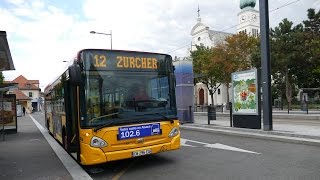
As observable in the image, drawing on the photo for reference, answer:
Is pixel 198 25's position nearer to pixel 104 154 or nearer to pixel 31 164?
pixel 31 164

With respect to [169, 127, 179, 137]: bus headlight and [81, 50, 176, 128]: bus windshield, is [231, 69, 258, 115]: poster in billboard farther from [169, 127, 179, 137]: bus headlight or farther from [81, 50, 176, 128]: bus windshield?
[81, 50, 176, 128]: bus windshield

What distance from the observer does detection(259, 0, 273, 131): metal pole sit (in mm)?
14934

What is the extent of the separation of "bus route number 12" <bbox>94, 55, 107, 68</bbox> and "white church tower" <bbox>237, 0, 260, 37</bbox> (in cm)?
7914

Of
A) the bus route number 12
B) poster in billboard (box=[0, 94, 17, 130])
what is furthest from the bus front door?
poster in billboard (box=[0, 94, 17, 130])

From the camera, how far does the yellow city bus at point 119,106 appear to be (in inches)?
322

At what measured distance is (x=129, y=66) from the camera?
28.9ft

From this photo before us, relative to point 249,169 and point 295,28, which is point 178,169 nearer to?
point 249,169

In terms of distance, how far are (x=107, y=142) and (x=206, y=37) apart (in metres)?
78.0

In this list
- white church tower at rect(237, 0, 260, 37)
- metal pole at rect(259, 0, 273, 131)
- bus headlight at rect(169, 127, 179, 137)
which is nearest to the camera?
bus headlight at rect(169, 127, 179, 137)

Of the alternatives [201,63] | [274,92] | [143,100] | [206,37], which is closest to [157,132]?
[143,100]

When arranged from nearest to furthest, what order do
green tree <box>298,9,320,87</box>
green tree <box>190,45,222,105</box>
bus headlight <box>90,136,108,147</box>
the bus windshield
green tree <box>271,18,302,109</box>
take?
bus headlight <box>90,136,108,147</box> → the bus windshield → green tree <box>298,9,320,87</box> → green tree <box>271,18,302,109</box> → green tree <box>190,45,222,105</box>

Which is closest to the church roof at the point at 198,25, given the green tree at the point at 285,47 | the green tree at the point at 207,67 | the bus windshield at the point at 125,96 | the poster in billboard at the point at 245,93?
the green tree at the point at 207,67

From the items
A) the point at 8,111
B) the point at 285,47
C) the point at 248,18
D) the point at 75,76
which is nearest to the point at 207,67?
the point at 285,47

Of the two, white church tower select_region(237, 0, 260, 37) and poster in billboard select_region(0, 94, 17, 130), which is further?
white church tower select_region(237, 0, 260, 37)
